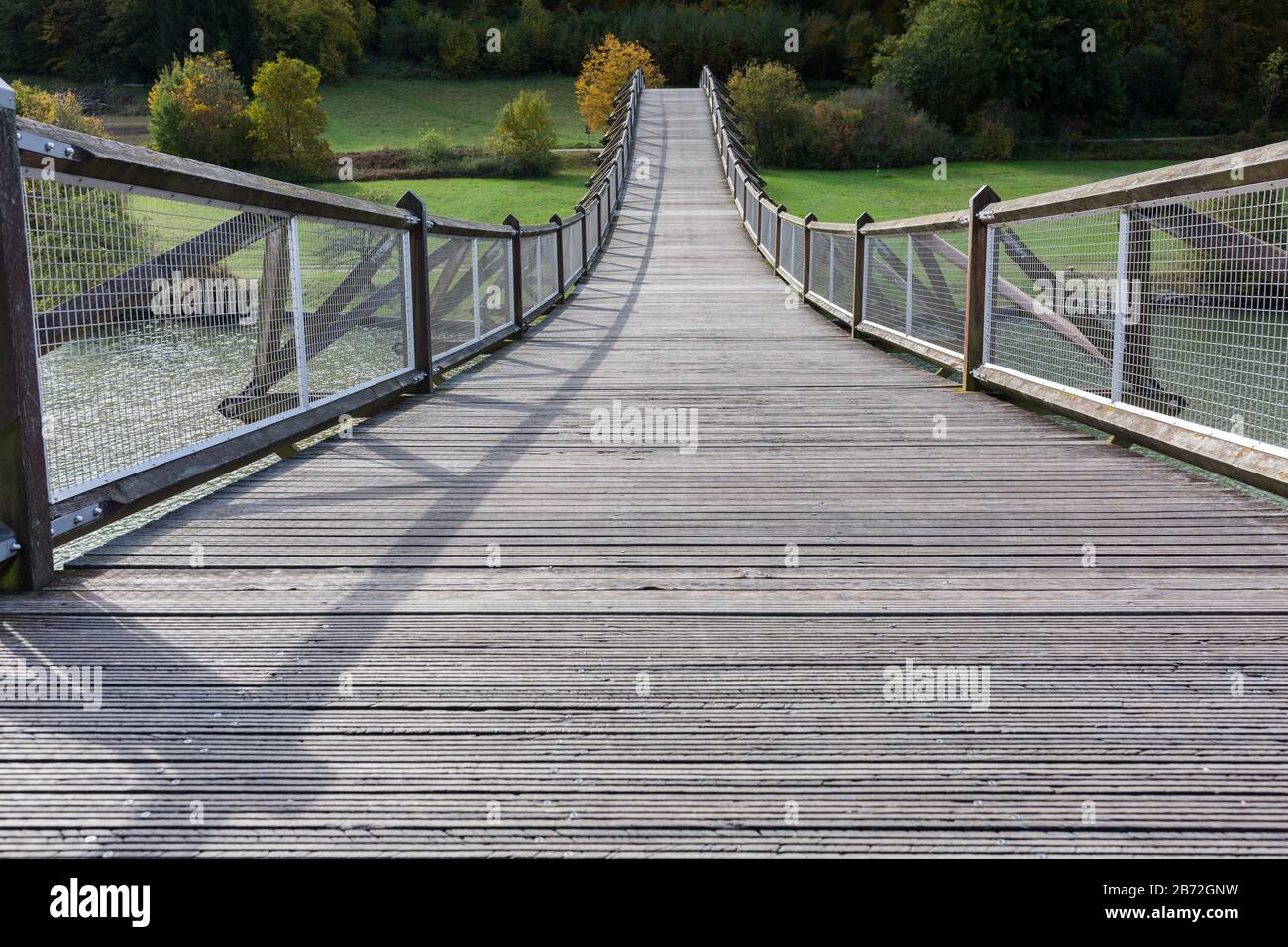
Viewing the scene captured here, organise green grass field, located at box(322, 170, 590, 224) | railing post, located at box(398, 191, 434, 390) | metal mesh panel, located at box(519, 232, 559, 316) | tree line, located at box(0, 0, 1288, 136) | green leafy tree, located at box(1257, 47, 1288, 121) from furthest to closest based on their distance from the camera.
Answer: green leafy tree, located at box(1257, 47, 1288, 121)
tree line, located at box(0, 0, 1288, 136)
green grass field, located at box(322, 170, 590, 224)
metal mesh panel, located at box(519, 232, 559, 316)
railing post, located at box(398, 191, 434, 390)

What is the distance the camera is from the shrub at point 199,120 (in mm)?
51531

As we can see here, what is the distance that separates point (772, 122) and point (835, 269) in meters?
35.9

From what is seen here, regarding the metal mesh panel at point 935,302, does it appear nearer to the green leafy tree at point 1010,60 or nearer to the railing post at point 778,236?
the railing post at point 778,236

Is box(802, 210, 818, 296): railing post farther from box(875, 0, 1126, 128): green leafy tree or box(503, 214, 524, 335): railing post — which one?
box(875, 0, 1126, 128): green leafy tree

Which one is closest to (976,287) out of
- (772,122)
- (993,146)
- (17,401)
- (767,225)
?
(17,401)

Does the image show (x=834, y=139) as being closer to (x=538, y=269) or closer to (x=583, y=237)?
(x=583, y=237)

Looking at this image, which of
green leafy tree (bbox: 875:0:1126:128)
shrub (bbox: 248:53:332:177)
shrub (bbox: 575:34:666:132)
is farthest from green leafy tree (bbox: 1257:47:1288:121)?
shrub (bbox: 248:53:332:177)

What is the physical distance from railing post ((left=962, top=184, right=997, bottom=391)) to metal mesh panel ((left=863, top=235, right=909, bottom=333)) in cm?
297

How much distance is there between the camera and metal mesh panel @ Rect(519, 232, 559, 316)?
42.8ft

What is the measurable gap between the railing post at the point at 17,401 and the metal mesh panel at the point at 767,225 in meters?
16.7

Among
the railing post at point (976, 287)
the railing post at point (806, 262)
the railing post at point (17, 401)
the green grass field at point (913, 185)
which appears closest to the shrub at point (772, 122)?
the green grass field at point (913, 185)

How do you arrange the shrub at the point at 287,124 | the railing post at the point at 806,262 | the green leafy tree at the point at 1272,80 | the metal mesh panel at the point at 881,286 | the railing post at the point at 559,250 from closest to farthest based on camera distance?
1. the metal mesh panel at the point at 881,286
2. the railing post at the point at 806,262
3. the railing post at the point at 559,250
4. the shrub at the point at 287,124
5. the green leafy tree at the point at 1272,80

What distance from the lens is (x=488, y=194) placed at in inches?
1622
